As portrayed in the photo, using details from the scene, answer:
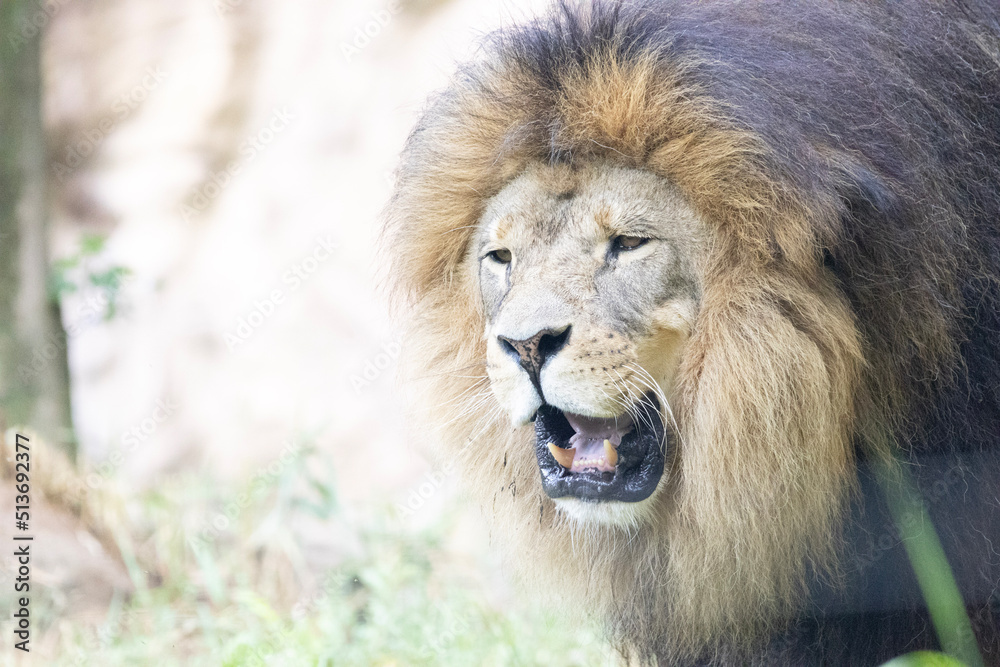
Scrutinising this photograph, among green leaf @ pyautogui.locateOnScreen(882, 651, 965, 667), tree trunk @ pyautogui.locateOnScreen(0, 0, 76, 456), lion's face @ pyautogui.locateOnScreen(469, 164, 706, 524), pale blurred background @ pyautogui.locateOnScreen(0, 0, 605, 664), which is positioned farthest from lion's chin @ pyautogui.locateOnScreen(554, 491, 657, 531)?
tree trunk @ pyautogui.locateOnScreen(0, 0, 76, 456)

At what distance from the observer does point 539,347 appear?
6.89 ft

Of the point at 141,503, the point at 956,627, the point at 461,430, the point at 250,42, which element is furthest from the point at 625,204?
the point at 250,42

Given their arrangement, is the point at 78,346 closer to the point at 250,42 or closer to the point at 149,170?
the point at 149,170

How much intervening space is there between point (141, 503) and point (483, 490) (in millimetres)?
2803

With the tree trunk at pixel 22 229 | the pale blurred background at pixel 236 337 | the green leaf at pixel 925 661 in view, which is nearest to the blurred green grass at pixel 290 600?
the pale blurred background at pixel 236 337

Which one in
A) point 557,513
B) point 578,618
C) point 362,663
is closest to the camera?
point 557,513

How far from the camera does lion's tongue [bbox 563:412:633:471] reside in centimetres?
226

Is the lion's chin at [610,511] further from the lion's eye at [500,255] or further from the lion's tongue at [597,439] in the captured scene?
the lion's eye at [500,255]

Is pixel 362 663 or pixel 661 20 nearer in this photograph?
pixel 661 20

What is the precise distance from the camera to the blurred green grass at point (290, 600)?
11.9 ft

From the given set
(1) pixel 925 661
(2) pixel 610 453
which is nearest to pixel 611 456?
(2) pixel 610 453

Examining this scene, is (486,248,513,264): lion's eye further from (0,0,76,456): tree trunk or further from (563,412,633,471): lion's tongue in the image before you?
(0,0,76,456): tree trunk

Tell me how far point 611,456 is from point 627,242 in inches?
19.2

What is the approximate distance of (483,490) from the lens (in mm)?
2660
